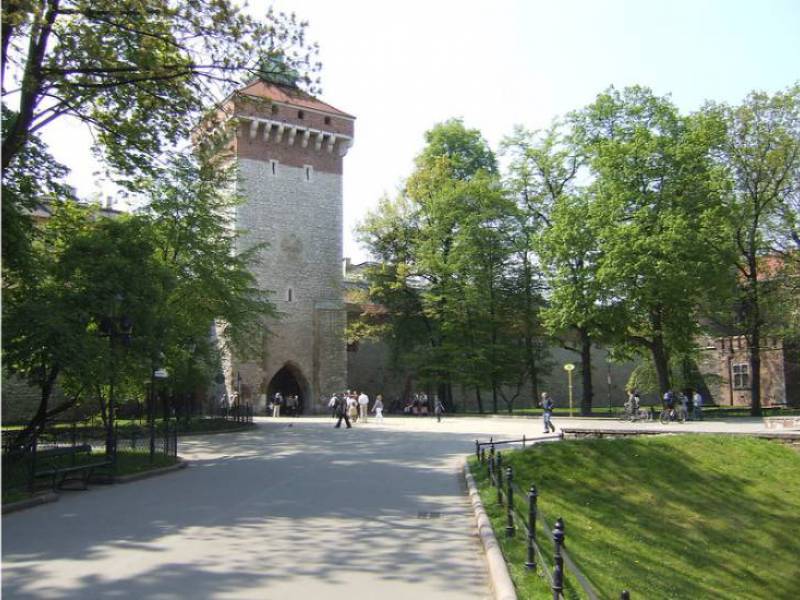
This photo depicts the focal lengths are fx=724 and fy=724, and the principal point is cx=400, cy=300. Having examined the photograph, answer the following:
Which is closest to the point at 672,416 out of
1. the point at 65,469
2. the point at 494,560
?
the point at 65,469

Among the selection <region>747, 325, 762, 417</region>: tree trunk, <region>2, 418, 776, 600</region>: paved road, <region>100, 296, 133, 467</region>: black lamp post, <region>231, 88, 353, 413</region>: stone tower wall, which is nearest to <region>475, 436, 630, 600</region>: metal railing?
<region>2, 418, 776, 600</region>: paved road

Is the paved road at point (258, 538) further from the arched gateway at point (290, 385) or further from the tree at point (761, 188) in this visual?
the arched gateway at point (290, 385)

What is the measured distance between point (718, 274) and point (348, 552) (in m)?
26.9

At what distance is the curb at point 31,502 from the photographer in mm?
10125

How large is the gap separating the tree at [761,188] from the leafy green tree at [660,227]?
235 centimetres

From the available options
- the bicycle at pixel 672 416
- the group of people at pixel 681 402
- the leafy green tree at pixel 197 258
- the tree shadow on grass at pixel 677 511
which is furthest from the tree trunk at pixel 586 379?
the leafy green tree at pixel 197 258

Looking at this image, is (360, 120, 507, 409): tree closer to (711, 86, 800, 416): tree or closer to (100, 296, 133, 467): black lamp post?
(711, 86, 800, 416): tree

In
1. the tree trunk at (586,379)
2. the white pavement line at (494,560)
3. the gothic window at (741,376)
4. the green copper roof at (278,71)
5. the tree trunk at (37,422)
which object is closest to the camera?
the white pavement line at (494,560)

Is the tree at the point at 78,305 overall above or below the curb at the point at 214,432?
above

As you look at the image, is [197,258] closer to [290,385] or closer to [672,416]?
[672,416]

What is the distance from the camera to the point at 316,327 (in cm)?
4516

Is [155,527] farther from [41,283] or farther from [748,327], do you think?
[748,327]

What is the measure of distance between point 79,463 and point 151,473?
4.81 ft

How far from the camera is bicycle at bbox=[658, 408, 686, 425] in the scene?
98.0 ft
